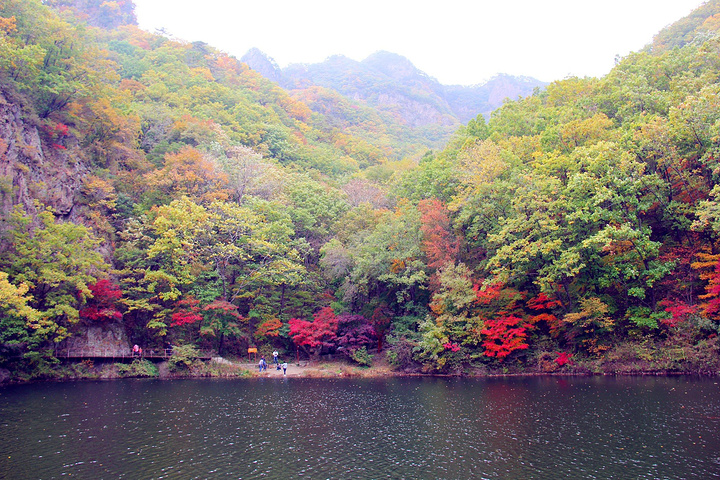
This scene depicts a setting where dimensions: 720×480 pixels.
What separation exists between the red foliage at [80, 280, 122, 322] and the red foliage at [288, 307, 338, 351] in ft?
41.2

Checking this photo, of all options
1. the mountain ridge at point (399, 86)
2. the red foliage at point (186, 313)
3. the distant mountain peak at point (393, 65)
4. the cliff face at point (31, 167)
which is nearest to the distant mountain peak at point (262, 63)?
the mountain ridge at point (399, 86)

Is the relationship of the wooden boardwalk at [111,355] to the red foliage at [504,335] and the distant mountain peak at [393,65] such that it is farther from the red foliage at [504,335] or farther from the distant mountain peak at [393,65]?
the distant mountain peak at [393,65]

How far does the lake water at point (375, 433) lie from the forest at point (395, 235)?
20.1ft

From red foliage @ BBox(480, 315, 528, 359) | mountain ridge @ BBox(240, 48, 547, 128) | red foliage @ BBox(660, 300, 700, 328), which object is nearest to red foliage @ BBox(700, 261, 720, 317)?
red foliage @ BBox(660, 300, 700, 328)

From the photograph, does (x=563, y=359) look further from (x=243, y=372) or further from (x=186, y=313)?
(x=186, y=313)

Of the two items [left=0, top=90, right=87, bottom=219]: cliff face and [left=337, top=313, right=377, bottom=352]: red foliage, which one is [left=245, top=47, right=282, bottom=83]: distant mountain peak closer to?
[left=0, top=90, right=87, bottom=219]: cliff face

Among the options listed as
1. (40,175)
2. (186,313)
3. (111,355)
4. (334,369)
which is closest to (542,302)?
(334,369)

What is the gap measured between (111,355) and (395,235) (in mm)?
22436

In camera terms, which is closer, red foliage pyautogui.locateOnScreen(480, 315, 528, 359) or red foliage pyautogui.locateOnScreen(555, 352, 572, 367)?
red foliage pyautogui.locateOnScreen(555, 352, 572, 367)

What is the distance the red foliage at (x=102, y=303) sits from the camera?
30953mm

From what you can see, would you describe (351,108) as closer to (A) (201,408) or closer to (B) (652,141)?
(B) (652,141)

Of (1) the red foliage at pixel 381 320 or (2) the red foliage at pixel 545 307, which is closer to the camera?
(2) the red foliage at pixel 545 307

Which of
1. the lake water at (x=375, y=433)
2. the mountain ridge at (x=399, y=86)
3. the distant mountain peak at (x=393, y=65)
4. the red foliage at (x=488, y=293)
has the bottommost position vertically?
the lake water at (x=375, y=433)

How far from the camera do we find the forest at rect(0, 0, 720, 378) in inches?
1072
